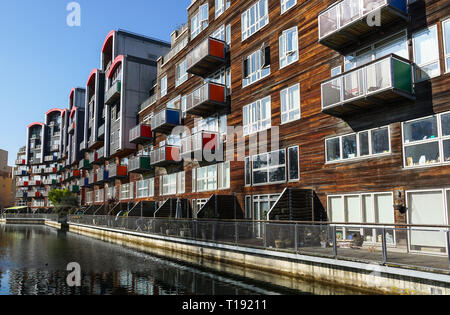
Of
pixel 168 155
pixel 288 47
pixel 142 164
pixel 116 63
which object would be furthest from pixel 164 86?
pixel 288 47

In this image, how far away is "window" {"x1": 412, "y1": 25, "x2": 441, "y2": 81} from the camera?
12531 mm

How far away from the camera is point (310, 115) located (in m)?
17.2

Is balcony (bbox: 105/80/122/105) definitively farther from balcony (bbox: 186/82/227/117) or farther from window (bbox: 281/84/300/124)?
window (bbox: 281/84/300/124)

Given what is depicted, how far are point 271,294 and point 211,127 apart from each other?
15.7 meters

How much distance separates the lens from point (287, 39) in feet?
63.3

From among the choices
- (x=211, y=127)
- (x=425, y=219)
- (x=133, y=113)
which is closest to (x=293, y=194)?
(x=425, y=219)

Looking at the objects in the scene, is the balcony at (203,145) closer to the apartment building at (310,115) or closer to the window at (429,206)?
the apartment building at (310,115)

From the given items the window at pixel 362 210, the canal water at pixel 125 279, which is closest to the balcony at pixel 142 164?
the canal water at pixel 125 279

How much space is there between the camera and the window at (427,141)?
39.0 feet

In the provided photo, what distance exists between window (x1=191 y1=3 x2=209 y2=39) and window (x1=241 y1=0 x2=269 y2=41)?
5.60 m

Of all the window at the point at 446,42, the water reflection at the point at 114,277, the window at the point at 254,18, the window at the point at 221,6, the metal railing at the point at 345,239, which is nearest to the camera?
the metal railing at the point at 345,239

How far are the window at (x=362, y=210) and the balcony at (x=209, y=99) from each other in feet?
35.0

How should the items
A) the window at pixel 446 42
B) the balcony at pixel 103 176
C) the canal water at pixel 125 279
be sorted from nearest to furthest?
the canal water at pixel 125 279 < the window at pixel 446 42 < the balcony at pixel 103 176

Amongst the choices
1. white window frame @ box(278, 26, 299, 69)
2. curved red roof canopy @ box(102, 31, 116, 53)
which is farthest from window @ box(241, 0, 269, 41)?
curved red roof canopy @ box(102, 31, 116, 53)
